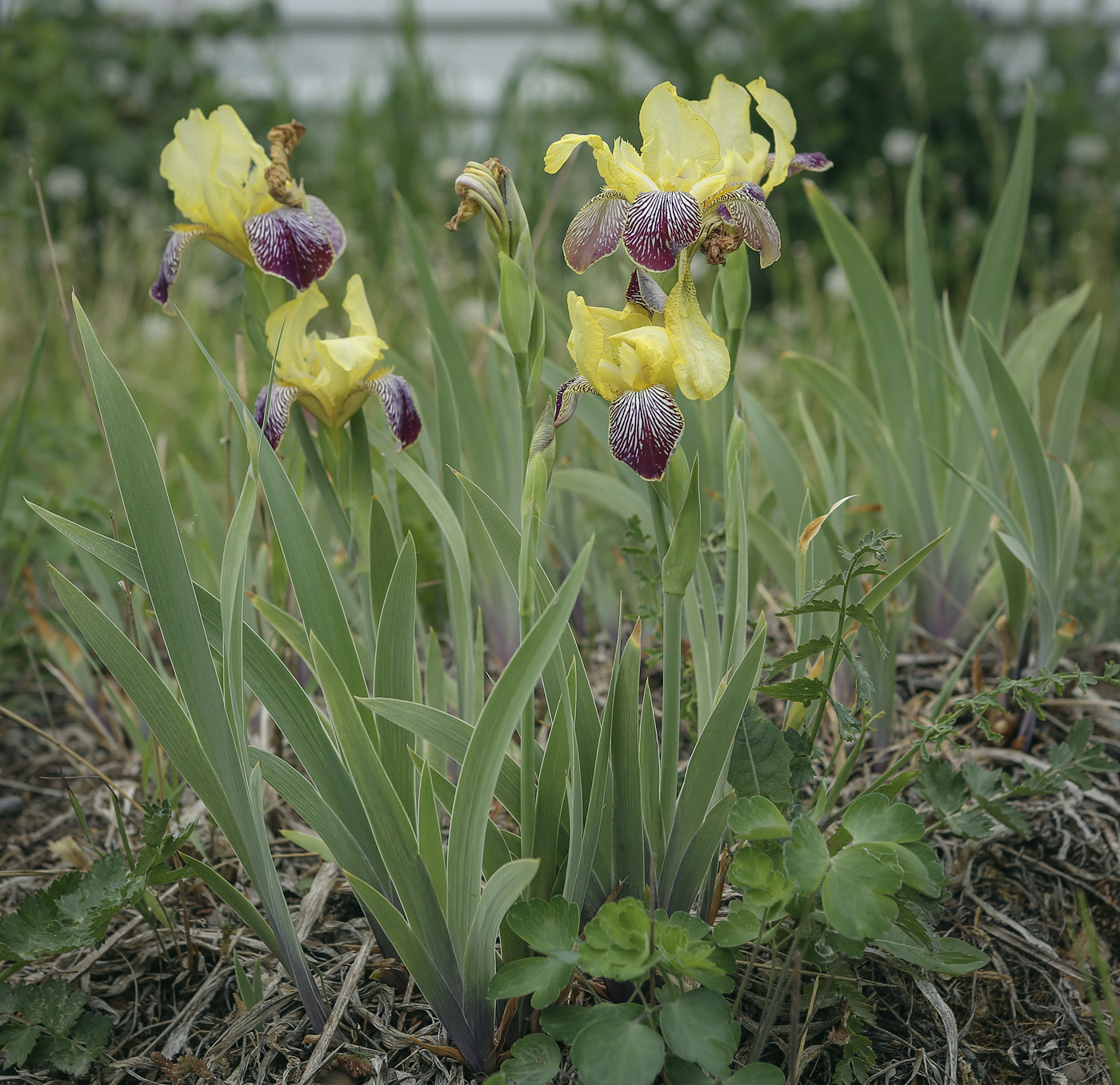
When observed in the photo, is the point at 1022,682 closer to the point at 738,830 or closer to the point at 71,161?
the point at 738,830

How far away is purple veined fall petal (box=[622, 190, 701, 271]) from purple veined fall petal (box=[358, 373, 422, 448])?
39 cm

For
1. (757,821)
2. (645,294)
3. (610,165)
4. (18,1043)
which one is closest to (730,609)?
(757,821)

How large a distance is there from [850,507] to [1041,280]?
235 centimetres

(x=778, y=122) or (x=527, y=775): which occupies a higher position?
(x=778, y=122)

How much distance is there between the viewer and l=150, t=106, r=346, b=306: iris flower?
1.04m

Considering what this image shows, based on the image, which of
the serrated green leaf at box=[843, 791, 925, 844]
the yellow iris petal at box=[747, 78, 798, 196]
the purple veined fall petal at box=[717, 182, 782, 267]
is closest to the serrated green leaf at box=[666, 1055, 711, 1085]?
the serrated green leaf at box=[843, 791, 925, 844]

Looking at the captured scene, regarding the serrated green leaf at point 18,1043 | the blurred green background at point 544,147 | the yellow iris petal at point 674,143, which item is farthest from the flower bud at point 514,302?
the blurred green background at point 544,147

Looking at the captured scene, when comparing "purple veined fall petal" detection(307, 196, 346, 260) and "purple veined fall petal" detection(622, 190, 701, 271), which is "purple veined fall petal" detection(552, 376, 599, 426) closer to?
"purple veined fall petal" detection(622, 190, 701, 271)

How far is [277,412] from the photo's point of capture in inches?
39.7

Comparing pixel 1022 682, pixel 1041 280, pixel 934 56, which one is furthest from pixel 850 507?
pixel 934 56

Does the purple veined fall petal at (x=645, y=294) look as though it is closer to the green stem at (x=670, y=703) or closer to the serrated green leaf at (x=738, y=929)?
the green stem at (x=670, y=703)

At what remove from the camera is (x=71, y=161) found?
534 cm

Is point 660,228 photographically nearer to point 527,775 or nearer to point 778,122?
point 778,122

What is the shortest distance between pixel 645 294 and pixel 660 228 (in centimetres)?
6
